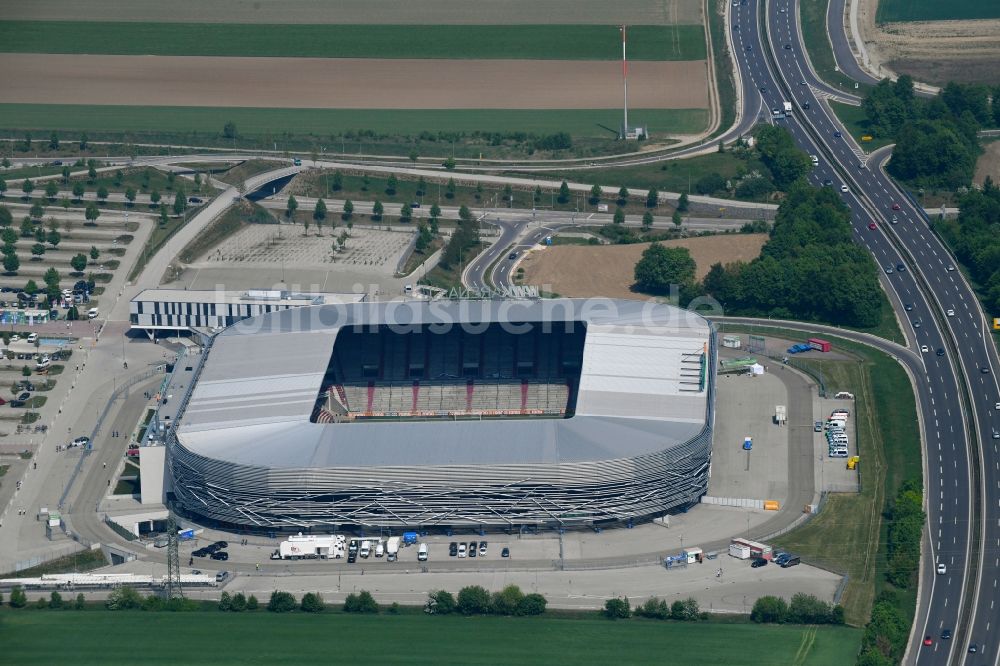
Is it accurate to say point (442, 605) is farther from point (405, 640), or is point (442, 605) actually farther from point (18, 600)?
point (18, 600)

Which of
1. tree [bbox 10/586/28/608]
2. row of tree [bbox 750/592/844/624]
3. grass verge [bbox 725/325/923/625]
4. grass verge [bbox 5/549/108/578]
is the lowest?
row of tree [bbox 750/592/844/624]

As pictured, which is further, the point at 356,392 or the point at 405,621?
the point at 356,392

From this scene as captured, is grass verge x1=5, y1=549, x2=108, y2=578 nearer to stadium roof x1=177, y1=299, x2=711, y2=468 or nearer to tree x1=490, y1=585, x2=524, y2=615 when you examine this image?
stadium roof x1=177, y1=299, x2=711, y2=468

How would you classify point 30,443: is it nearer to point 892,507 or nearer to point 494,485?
point 494,485

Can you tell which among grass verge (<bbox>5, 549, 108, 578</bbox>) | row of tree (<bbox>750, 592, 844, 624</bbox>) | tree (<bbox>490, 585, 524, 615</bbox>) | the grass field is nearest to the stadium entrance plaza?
row of tree (<bbox>750, 592, 844, 624</bbox>)

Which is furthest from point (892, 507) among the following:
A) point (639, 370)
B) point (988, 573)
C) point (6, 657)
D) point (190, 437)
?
point (6, 657)
